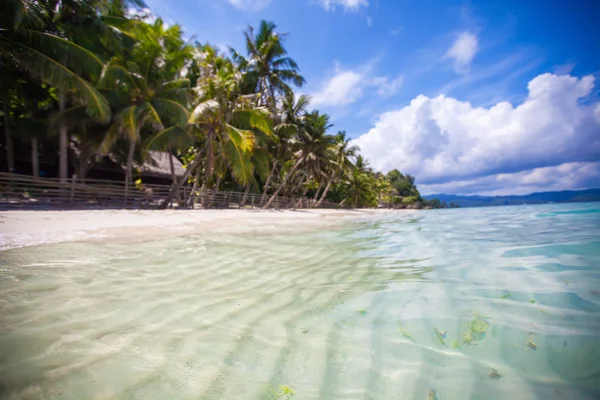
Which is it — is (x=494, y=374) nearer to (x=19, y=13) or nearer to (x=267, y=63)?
(x=19, y=13)

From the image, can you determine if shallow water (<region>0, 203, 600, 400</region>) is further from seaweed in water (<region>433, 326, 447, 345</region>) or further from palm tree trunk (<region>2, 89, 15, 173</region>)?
palm tree trunk (<region>2, 89, 15, 173</region>)

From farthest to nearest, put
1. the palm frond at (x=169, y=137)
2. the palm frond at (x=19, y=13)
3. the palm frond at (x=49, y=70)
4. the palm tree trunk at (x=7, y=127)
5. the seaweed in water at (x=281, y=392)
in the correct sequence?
1. the palm frond at (x=169, y=137)
2. the palm tree trunk at (x=7, y=127)
3. the palm frond at (x=49, y=70)
4. the palm frond at (x=19, y=13)
5. the seaweed in water at (x=281, y=392)

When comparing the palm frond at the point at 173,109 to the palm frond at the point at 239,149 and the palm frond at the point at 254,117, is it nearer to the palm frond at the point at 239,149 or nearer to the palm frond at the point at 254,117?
the palm frond at the point at 239,149

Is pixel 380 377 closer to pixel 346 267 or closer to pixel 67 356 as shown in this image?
pixel 67 356

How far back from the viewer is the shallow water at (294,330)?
3.62 feet

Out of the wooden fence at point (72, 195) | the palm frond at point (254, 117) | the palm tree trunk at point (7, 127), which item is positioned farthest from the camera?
the palm frond at point (254, 117)

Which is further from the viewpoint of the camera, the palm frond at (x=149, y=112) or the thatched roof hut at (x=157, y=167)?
the thatched roof hut at (x=157, y=167)

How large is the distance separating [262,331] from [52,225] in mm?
5447

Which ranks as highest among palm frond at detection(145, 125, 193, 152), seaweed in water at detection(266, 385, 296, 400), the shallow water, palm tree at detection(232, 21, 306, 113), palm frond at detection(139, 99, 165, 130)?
palm tree at detection(232, 21, 306, 113)

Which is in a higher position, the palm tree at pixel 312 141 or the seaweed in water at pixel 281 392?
the palm tree at pixel 312 141

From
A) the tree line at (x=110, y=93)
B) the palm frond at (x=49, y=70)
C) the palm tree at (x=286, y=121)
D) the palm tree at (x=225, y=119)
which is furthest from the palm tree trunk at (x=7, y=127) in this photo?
the palm tree at (x=286, y=121)

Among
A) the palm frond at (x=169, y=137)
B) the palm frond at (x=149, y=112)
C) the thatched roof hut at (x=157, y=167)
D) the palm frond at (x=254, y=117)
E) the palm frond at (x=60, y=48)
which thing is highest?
the palm frond at (x=60, y=48)

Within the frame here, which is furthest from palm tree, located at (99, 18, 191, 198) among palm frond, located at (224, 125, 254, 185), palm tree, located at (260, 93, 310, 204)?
palm tree, located at (260, 93, 310, 204)

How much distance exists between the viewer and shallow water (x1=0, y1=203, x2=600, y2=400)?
110 cm
